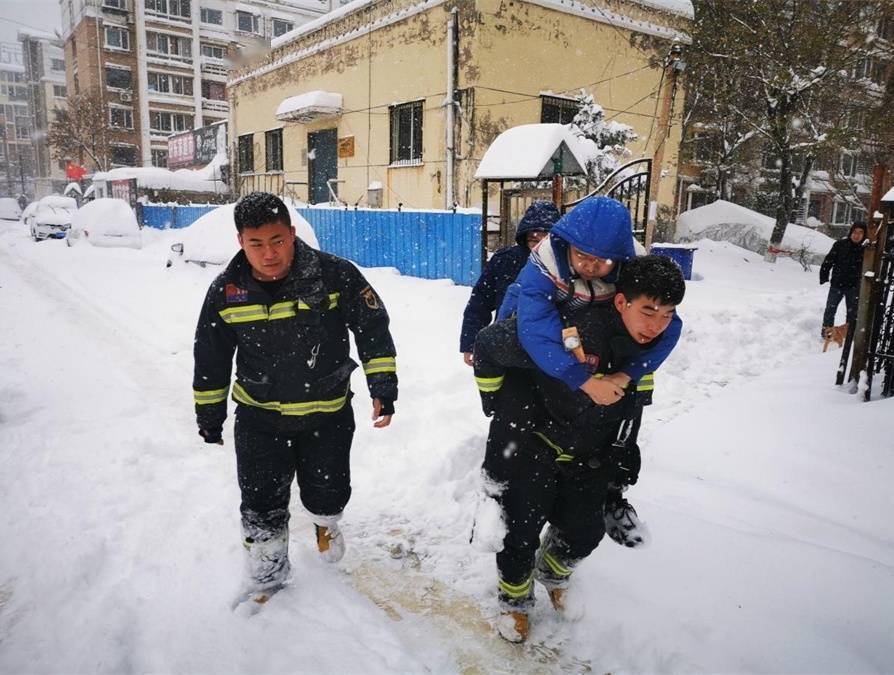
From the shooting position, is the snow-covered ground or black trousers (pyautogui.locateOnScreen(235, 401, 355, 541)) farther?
black trousers (pyautogui.locateOnScreen(235, 401, 355, 541))

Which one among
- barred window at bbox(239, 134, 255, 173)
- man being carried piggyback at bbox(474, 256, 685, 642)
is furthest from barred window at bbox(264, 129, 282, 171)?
man being carried piggyback at bbox(474, 256, 685, 642)

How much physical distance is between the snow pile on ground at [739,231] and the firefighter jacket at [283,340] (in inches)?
680

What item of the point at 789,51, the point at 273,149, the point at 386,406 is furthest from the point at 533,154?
the point at 273,149

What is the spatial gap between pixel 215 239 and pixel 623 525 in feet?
32.9

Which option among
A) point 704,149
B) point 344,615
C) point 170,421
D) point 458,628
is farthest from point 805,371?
point 704,149

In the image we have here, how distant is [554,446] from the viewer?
7.44ft

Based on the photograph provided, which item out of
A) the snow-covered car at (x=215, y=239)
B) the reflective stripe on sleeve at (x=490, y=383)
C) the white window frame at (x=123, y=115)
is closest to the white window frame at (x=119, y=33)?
the white window frame at (x=123, y=115)

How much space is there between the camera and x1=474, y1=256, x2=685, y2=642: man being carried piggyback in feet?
6.93

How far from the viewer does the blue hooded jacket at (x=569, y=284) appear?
6.59 ft

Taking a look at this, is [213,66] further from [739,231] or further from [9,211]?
[739,231]

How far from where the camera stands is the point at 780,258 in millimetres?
16297

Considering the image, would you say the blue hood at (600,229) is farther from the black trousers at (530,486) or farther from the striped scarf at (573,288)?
the black trousers at (530,486)

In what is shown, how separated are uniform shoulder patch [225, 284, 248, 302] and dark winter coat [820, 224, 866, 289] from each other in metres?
7.43

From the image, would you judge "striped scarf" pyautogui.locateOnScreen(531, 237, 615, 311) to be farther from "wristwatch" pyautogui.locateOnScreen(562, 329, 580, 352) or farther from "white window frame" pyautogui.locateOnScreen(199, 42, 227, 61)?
"white window frame" pyautogui.locateOnScreen(199, 42, 227, 61)
